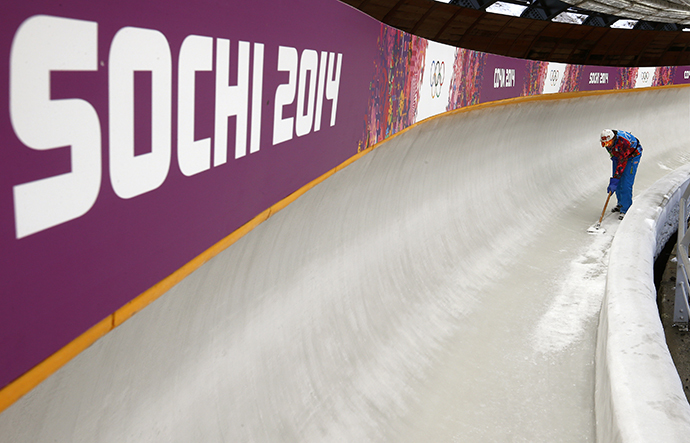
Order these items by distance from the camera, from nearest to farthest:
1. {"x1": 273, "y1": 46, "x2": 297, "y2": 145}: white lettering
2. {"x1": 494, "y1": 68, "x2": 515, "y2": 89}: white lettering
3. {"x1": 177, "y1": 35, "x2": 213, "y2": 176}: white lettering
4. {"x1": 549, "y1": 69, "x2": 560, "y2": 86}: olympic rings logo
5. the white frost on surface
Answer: {"x1": 177, "y1": 35, "x2": 213, "y2": 176}: white lettering
{"x1": 273, "y1": 46, "x2": 297, "y2": 145}: white lettering
the white frost on surface
{"x1": 494, "y1": 68, "x2": 515, "y2": 89}: white lettering
{"x1": 549, "y1": 69, "x2": 560, "y2": 86}: olympic rings logo

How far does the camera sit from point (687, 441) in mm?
1492

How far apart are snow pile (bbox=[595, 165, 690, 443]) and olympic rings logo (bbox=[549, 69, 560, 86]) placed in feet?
10.9

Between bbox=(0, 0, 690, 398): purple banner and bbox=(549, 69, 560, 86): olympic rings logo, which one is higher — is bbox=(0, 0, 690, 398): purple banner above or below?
below

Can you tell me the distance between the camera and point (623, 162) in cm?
548

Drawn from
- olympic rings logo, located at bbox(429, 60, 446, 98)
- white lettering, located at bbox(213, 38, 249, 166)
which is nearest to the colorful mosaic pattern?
olympic rings logo, located at bbox(429, 60, 446, 98)

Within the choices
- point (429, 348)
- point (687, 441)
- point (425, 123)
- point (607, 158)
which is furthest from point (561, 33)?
point (687, 441)

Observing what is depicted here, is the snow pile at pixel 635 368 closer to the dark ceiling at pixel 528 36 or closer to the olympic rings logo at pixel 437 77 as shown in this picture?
the olympic rings logo at pixel 437 77

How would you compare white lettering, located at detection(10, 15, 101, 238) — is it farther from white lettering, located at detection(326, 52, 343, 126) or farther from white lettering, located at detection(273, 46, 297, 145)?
white lettering, located at detection(326, 52, 343, 126)

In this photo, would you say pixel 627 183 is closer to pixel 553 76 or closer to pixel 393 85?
pixel 553 76

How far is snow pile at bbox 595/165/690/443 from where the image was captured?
5.24 feet

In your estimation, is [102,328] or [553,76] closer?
[102,328]

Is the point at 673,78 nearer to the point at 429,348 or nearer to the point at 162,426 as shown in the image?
the point at 429,348

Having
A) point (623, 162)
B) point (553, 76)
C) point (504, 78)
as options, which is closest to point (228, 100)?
point (504, 78)

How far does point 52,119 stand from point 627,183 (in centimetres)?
603
